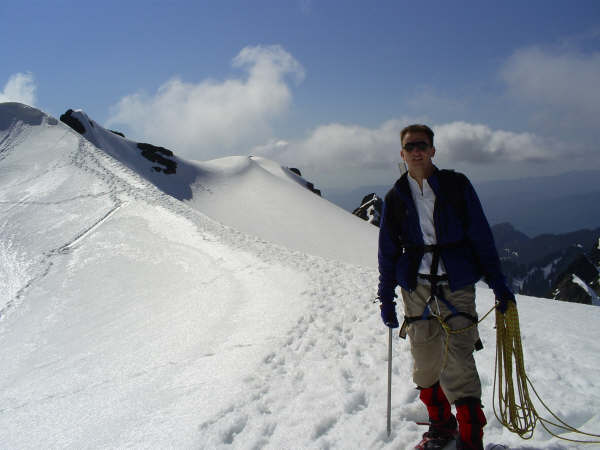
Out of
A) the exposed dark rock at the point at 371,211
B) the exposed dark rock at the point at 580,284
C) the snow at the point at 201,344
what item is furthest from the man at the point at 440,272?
the exposed dark rock at the point at 580,284

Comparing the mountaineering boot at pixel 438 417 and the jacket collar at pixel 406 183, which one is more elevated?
the jacket collar at pixel 406 183

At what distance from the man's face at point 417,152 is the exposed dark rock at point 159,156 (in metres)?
38.4

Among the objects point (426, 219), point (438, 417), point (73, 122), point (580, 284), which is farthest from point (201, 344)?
point (580, 284)

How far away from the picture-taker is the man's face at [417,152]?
10.9ft

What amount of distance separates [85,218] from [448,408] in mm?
17731

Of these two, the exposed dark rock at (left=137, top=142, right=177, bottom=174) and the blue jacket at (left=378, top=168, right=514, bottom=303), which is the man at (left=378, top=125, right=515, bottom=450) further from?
the exposed dark rock at (left=137, top=142, right=177, bottom=174)

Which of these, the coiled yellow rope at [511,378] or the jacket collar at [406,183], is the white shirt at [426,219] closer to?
the jacket collar at [406,183]

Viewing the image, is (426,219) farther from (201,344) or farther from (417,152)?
(201,344)

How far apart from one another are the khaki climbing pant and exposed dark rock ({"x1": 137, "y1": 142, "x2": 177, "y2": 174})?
38613 millimetres

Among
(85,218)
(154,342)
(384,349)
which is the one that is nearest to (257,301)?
(154,342)

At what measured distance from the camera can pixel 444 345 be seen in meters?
3.33

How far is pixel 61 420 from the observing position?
478 centimetres

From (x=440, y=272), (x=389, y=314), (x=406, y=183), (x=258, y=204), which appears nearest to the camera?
(x=440, y=272)

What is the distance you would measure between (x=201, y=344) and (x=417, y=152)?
18.2ft
